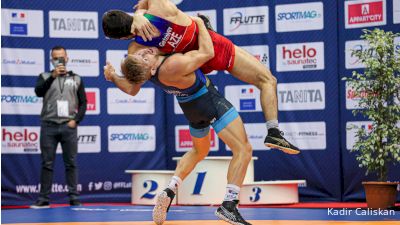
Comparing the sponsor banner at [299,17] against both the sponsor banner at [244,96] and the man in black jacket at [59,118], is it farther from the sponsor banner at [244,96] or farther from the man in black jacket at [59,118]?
the man in black jacket at [59,118]

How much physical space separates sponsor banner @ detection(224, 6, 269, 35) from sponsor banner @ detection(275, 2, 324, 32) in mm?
185

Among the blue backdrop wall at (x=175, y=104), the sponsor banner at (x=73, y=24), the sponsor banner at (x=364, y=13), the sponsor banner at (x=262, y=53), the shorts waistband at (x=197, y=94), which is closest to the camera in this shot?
the shorts waistband at (x=197, y=94)

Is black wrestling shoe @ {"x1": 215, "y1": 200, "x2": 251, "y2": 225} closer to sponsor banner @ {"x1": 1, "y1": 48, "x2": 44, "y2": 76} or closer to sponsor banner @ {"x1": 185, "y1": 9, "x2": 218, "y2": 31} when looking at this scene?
sponsor banner @ {"x1": 185, "y1": 9, "x2": 218, "y2": 31}

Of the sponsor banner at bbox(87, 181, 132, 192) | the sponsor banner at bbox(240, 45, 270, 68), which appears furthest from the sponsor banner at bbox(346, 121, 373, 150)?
the sponsor banner at bbox(87, 181, 132, 192)

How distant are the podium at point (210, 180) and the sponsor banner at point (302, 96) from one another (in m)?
0.93

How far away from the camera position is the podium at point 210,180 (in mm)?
7965

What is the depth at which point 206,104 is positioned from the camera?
15.5 ft

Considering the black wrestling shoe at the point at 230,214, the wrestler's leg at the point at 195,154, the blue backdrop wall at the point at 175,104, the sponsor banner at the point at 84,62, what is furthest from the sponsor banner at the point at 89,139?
the black wrestling shoe at the point at 230,214

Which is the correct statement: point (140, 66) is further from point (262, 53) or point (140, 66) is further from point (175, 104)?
point (175, 104)

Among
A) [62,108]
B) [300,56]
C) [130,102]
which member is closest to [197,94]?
[62,108]

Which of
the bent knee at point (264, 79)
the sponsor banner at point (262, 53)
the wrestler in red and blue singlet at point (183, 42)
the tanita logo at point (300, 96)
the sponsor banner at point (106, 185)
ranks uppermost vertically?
the sponsor banner at point (262, 53)

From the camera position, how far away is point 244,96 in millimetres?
8664

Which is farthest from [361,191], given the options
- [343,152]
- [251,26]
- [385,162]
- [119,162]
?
[119,162]

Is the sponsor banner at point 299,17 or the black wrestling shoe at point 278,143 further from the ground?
the sponsor banner at point 299,17
